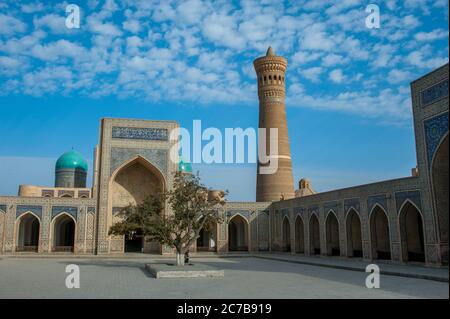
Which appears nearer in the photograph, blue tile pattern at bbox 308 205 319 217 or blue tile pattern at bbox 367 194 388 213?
blue tile pattern at bbox 367 194 388 213

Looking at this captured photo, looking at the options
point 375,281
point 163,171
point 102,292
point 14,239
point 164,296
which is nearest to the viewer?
point 164,296

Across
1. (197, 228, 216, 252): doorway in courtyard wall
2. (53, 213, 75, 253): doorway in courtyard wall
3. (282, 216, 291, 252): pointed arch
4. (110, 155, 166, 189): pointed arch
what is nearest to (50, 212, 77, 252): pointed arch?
(53, 213, 75, 253): doorway in courtyard wall

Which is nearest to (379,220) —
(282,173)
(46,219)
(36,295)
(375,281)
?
(375,281)

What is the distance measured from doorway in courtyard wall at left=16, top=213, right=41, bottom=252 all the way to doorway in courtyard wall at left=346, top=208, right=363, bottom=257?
14.6 metres

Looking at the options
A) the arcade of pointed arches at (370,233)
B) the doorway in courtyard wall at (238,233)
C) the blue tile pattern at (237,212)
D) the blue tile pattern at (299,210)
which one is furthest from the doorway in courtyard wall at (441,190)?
the doorway in courtyard wall at (238,233)

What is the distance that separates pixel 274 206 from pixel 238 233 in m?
3.63

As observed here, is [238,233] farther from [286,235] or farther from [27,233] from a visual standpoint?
[27,233]

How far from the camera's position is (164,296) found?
294 inches

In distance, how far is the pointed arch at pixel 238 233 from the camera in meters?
24.4

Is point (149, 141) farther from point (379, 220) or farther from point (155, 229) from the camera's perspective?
point (379, 220)

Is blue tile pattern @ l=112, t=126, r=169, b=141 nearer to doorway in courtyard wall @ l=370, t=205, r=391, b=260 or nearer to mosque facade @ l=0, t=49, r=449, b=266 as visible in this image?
mosque facade @ l=0, t=49, r=449, b=266

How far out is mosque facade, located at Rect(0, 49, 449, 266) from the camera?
13.0 meters

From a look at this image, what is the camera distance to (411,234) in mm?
14656
